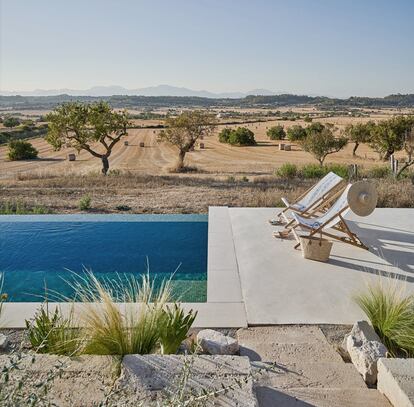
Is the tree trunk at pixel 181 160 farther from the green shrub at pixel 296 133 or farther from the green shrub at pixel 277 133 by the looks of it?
the green shrub at pixel 277 133

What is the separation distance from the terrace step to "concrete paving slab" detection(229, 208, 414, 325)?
275 millimetres

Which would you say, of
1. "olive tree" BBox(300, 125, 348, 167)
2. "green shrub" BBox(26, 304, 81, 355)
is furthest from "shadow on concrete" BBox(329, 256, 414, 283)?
"olive tree" BBox(300, 125, 348, 167)

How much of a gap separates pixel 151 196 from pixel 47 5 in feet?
16.0

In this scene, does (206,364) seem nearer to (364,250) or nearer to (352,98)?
(364,250)

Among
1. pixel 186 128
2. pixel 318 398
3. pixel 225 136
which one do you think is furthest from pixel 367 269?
pixel 225 136

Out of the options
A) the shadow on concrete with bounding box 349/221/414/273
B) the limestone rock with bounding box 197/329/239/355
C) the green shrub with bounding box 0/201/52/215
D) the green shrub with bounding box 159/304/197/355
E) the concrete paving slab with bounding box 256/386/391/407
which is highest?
the green shrub with bounding box 159/304/197/355

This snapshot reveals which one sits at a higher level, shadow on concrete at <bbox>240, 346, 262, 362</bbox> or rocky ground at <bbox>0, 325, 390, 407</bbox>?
rocky ground at <bbox>0, 325, 390, 407</bbox>

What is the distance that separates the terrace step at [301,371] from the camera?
2.18 m

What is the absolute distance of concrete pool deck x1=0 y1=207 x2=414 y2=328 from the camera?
3592mm

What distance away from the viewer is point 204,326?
337 cm

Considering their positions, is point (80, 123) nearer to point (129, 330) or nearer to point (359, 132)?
point (129, 330)

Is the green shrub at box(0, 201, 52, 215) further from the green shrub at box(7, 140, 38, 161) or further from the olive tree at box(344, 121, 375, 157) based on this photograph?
the olive tree at box(344, 121, 375, 157)

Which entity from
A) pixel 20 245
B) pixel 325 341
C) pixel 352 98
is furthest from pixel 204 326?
pixel 352 98

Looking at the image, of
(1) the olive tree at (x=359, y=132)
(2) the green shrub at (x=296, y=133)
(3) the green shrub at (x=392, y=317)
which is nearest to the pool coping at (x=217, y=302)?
(3) the green shrub at (x=392, y=317)
